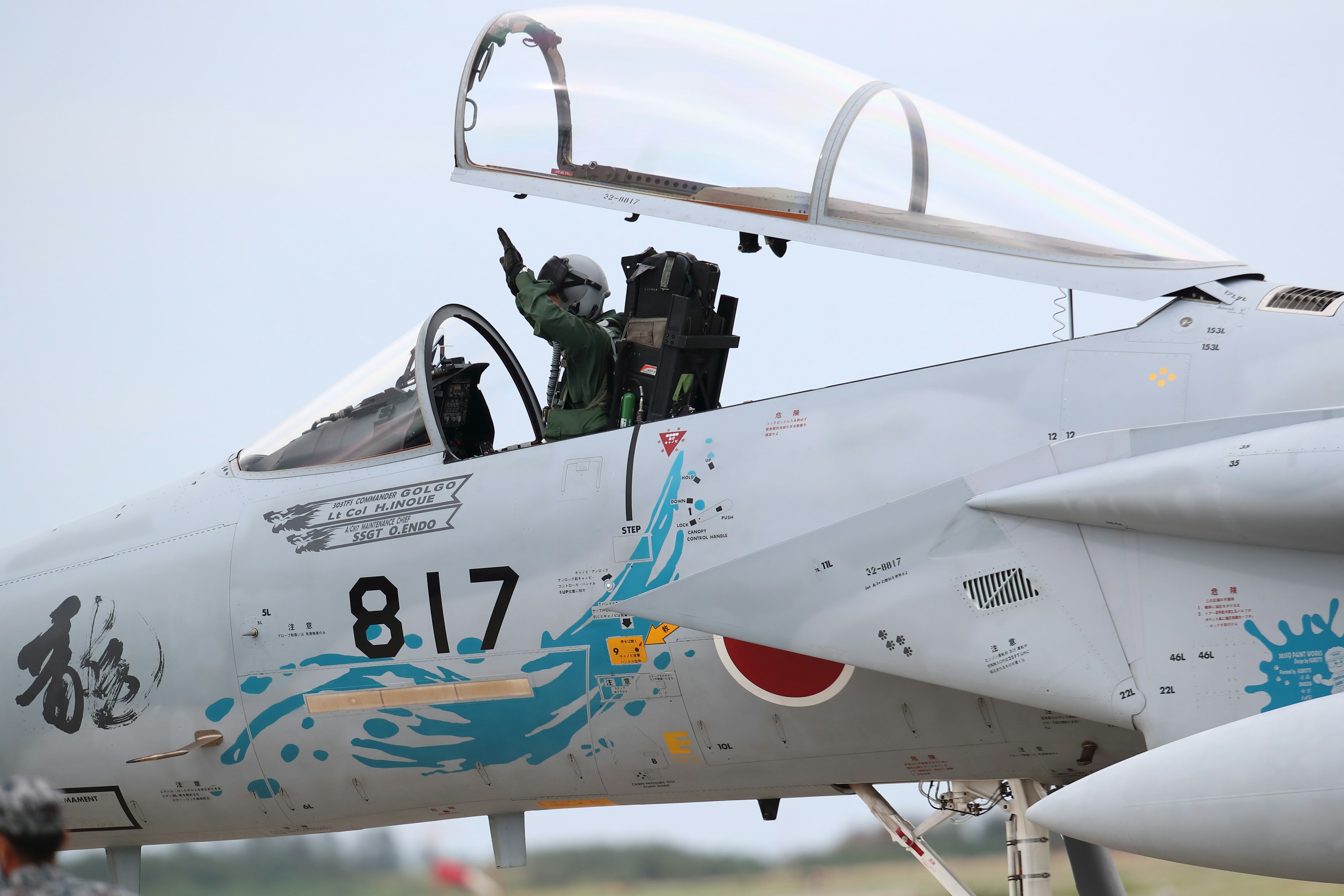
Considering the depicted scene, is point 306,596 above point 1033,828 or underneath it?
above

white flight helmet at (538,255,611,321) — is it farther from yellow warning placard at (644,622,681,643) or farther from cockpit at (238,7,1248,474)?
yellow warning placard at (644,622,681,643)

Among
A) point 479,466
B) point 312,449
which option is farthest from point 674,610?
point 312,449

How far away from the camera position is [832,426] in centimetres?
447

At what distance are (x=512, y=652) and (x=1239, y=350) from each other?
112 inches

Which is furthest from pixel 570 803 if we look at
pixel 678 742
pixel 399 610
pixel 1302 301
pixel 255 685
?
pixel 1302 301

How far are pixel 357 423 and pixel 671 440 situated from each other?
1675mm

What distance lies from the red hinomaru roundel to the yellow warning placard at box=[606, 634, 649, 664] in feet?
0.97

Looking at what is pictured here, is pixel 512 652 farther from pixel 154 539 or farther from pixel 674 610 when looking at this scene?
pixel 154 539

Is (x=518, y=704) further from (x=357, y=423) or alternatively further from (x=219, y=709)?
(x=357, y=423)

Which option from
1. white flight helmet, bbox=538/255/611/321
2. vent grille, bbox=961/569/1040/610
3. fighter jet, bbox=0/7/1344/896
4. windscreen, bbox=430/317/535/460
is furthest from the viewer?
white flight helmet, bbox=538/255/611/321

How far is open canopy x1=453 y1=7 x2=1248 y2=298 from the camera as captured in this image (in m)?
4.48

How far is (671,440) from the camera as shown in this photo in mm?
4750

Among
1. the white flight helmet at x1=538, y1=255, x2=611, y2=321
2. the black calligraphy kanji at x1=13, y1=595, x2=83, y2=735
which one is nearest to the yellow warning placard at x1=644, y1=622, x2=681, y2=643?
the white flight helmet at x1=538, y1=255, x2=611, y2=321

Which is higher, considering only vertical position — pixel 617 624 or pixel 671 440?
pixel 671 440
